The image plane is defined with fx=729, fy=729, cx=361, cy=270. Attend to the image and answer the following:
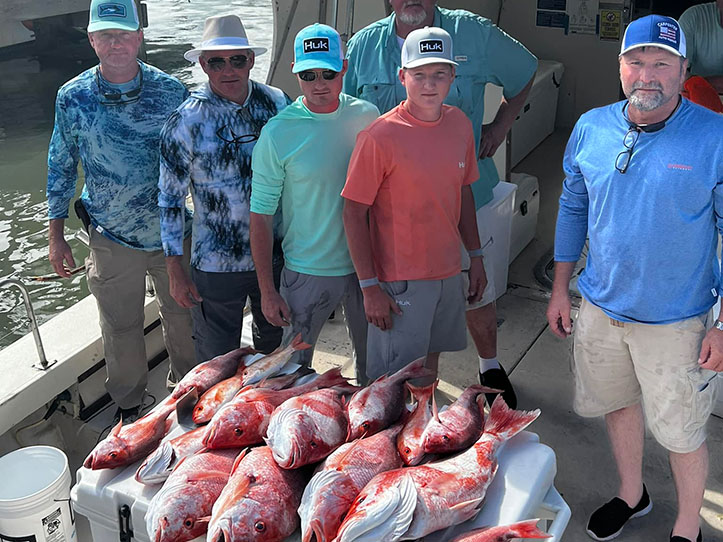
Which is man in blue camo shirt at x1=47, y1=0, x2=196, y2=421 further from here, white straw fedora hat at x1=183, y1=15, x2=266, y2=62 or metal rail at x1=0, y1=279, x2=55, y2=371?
white straw fedora hat at x1=183, y1=15, x2=266, y2=62

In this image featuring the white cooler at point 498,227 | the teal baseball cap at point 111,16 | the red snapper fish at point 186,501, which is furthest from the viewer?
the white cooler at point 498,227

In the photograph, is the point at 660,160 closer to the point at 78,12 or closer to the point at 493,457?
the point at 493,457

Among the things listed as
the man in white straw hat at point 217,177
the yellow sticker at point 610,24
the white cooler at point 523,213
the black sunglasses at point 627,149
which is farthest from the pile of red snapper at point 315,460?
the yellow sticker at point 610,24

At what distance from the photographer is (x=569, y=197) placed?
8.73 feet

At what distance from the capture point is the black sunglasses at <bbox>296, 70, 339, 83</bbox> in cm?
269

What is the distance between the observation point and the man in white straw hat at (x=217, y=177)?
9.48ft

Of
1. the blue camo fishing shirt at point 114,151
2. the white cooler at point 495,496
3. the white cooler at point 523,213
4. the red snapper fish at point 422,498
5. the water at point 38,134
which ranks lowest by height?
the water at point 38,134

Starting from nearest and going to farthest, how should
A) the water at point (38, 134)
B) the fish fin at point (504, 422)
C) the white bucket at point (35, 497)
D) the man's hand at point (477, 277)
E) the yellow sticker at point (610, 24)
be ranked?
1. the fish fin at point (504, 422)
2. the white bucket at point (35, 497)
3. the man's hand at point (477, 277)
4. the yellow sticker at point (610, 24)
5. the water at point (38, 134)

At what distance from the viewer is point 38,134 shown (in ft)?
51.7

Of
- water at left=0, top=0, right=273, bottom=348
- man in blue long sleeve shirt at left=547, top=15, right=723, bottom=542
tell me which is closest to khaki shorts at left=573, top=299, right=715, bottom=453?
man in blue long sleeve shirt at left=547, top=15, right=723, bottom=542

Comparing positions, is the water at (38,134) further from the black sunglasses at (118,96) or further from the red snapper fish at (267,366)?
the red snapper fish at (267,366)

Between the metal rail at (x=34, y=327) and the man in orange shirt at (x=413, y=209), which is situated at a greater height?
the man in orange shirt at (x=413, y=209)

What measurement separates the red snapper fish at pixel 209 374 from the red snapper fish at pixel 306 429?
40 centimetres

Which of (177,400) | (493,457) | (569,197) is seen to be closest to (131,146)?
(177,400)
